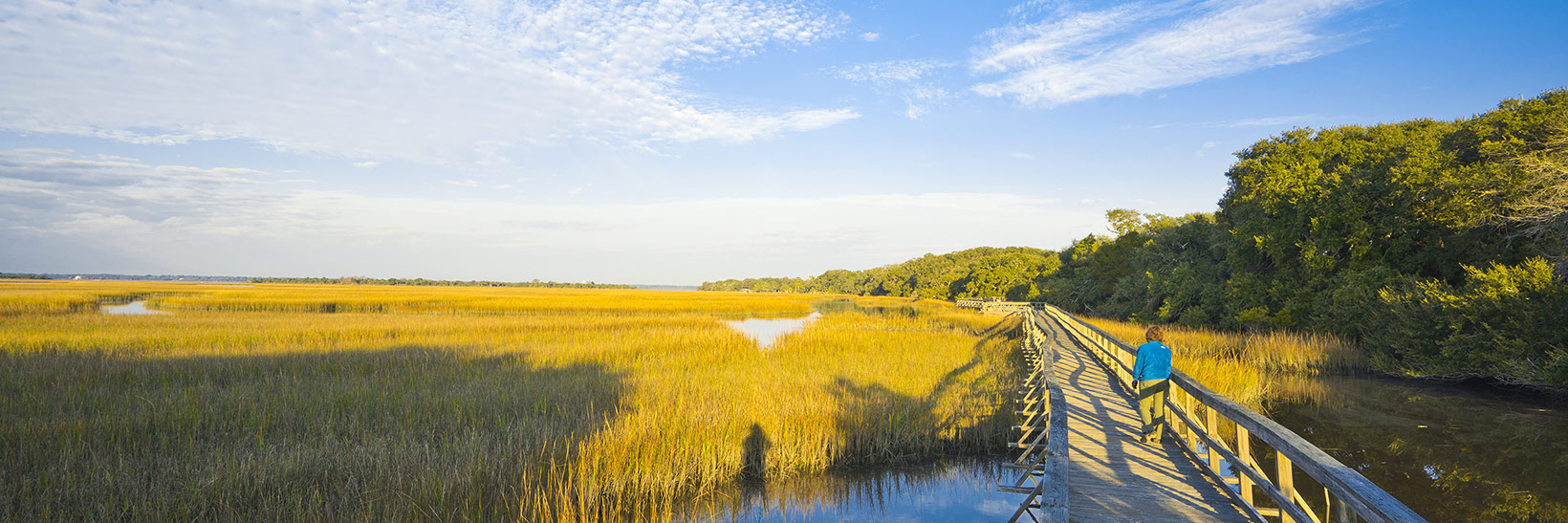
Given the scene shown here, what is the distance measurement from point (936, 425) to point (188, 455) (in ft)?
30.6

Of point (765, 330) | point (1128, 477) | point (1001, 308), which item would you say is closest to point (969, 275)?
point (1001, 308)

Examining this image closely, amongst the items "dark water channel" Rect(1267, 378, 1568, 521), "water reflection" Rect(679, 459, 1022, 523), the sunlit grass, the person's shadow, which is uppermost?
the sunlit grass

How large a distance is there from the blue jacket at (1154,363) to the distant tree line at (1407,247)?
34.1ft

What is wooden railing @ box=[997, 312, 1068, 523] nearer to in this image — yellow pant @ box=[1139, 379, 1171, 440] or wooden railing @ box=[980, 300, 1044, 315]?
yellow pant @ box=[1139, 379, 1171, 440]

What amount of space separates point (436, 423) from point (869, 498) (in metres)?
5.88

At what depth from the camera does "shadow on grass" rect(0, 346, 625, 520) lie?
17.8 feet

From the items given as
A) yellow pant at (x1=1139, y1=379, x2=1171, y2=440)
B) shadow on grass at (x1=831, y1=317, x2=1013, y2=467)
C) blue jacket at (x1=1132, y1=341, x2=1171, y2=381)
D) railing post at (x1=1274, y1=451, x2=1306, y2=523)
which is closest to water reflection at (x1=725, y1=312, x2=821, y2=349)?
shadow on grass at (x1=831, y1=317, x2=1013, y2=467)

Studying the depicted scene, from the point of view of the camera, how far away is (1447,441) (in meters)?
9.63

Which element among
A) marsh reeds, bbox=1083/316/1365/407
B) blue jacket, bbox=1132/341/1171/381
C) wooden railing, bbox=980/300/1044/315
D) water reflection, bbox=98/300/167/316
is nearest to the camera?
blue jacket, bbox=1132/341/1171/381

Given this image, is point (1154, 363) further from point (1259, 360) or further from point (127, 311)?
point (127, 311)

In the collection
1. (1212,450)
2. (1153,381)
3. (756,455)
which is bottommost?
(756,455)

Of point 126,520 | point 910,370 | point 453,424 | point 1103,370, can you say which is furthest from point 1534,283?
point 126,520

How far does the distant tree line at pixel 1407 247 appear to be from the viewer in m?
12.8

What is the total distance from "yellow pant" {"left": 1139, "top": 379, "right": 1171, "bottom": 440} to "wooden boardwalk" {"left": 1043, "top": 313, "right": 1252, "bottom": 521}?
172 mm
